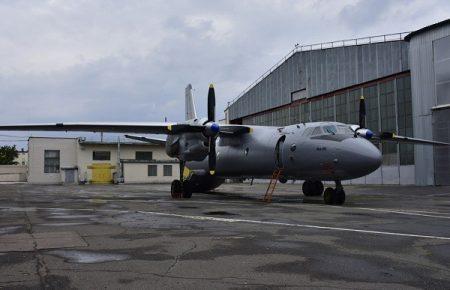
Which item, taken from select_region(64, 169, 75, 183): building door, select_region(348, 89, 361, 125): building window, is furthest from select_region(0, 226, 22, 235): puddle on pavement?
select_region(64, 169, 75, 183): building door

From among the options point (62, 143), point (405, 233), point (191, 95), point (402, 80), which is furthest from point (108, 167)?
point (405, 233)

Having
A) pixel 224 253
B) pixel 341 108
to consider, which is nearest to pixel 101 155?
pixel 341 108

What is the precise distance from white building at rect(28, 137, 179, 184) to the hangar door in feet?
124

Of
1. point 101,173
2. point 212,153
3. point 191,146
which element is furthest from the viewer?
point 101,173

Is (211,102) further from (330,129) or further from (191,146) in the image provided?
(330,129)

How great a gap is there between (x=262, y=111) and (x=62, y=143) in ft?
102

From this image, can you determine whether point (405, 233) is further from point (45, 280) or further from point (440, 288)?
point (45, 280)

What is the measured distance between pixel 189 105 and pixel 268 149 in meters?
10.9

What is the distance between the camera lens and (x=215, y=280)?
5707mm

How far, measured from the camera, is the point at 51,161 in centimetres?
6612

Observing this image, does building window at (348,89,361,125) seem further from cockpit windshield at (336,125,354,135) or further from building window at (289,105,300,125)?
cockpit windshield at (336,125,354,135)

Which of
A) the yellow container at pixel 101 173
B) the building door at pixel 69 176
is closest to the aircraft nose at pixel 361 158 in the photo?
the yellow container at pixel 101 173

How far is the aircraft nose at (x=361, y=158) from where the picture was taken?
1686 cm

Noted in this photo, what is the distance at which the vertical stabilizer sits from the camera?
3012 centimetres
